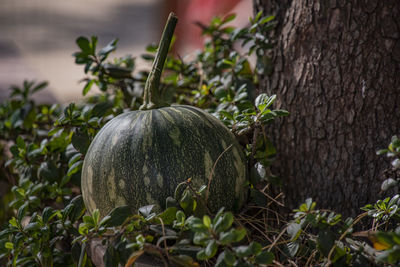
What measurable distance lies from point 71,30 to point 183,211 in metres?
7.91

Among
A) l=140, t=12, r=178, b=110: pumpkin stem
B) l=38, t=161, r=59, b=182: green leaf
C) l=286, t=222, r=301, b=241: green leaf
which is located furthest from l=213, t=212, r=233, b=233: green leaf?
l=38, t=161, r=59, b=182: green leaf

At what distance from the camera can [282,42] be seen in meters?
1.81

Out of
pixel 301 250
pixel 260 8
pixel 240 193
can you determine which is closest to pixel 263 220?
pixel 240 193

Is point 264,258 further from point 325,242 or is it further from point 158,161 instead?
point 158,161

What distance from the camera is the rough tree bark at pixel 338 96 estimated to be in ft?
5.27

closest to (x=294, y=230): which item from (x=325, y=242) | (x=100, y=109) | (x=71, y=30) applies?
(x=325, y=242)

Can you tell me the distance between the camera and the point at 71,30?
869 centimetres

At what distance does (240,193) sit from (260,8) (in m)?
0.79

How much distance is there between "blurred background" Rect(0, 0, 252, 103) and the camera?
17.6 ft

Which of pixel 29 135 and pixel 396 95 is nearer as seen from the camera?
pixel 396 95

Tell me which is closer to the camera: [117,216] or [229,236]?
[229,236]

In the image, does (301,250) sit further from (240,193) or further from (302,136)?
(302,136)

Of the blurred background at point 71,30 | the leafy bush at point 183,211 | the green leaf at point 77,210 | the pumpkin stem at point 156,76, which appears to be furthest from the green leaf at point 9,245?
the blurred background at point 71,30

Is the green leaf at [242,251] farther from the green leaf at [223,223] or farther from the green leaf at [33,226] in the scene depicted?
the green leaf at [33,226]
